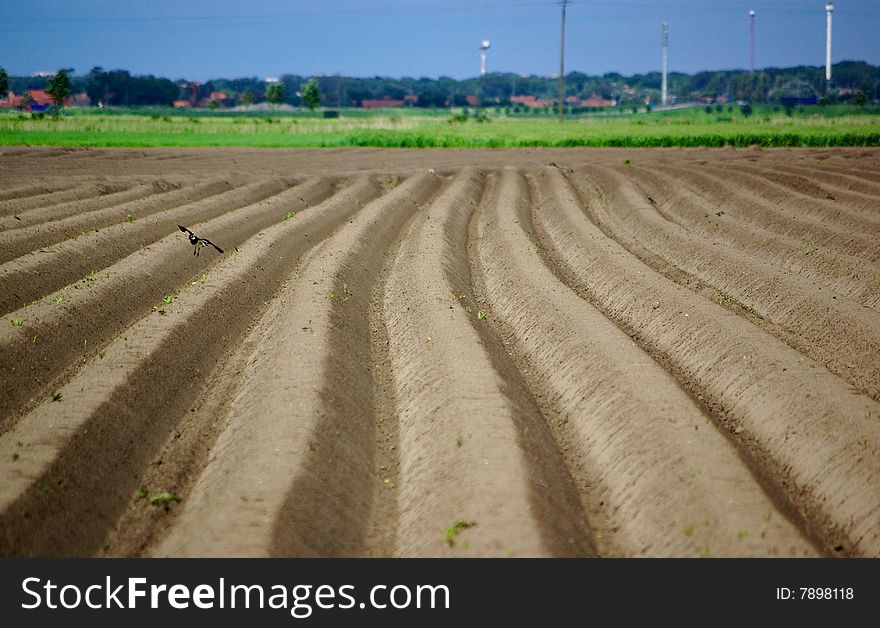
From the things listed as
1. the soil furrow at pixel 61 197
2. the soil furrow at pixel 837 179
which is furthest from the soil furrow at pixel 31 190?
the soil furrow at pixel 837 179

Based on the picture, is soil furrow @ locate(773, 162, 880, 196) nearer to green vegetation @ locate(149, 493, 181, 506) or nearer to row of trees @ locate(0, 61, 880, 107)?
Answer: green vegetation @ locate(149, 493, 181, 506)

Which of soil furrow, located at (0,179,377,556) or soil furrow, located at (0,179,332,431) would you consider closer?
soil furrow, located at (0,179,377,556)

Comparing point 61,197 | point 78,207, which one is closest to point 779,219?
point 78,207

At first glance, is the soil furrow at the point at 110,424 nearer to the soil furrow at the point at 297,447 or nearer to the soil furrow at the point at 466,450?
the soil furrow at the point at 297,447

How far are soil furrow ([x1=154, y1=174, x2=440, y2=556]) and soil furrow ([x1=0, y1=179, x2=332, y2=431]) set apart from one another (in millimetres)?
1859

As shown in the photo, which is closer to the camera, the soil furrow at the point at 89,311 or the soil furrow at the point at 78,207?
the soil furrow at the point at 89,311

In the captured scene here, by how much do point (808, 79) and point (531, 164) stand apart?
152 m

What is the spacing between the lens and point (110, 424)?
26.5 ft

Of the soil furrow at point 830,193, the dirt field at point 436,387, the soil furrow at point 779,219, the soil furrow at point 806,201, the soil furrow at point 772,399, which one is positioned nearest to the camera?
the dirt field at point 436,387

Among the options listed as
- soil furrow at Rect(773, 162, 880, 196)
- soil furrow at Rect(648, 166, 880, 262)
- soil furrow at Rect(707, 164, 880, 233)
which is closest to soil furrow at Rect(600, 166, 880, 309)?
soil furrow at Rect(648, 166, 880, 262)

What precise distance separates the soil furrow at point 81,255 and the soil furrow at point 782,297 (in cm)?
782

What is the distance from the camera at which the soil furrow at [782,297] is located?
10336 millimetres

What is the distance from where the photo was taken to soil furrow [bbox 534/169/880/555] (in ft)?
22.4
